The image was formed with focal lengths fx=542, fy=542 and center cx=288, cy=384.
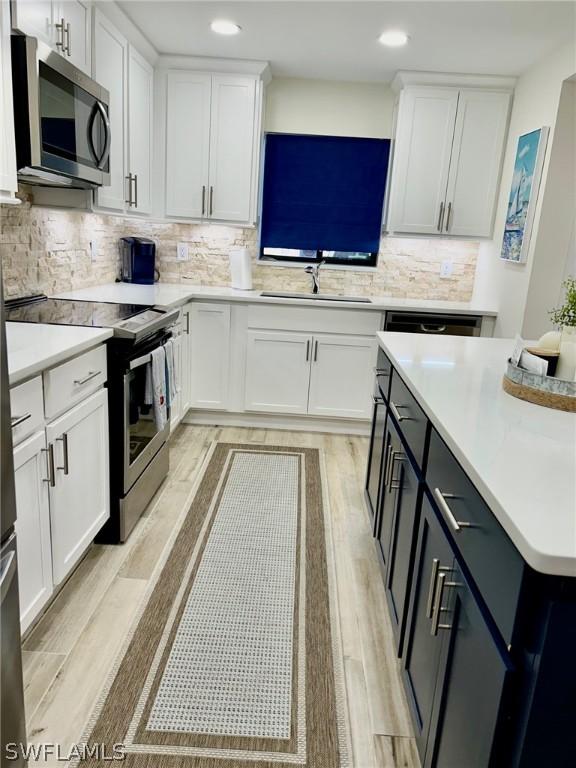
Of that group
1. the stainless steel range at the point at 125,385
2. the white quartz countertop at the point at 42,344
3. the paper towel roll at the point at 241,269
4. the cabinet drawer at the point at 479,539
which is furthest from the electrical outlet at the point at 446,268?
the cabinet drawer at the point at 479,539

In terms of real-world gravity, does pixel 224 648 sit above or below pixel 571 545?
below

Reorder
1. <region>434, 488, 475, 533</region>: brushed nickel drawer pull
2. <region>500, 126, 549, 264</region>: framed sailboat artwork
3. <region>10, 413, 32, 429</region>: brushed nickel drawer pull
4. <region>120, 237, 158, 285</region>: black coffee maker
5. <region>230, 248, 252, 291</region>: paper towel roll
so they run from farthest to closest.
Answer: <region>230, 248, 252, 291</region>: paper towel roll, <region>120, 237, 158, 285</region>: black coffee maker, <region>500, 126, 549, 264</region>: framed sailboat artwork, <region>10, 413, 32, 429</region>: brushed nickel drawer pull, <region>434, 488, 475, 533</region>: brushed nickel drawer pull

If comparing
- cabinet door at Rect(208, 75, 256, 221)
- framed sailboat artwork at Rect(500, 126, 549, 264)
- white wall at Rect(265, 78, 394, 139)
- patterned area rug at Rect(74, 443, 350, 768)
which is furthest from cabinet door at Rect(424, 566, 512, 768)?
white wall at Rect(265, 78, 394, 139)

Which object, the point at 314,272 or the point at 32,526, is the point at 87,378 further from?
the point at 314,272

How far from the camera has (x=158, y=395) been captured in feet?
8.43

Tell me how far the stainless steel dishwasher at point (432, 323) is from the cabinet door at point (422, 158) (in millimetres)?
628

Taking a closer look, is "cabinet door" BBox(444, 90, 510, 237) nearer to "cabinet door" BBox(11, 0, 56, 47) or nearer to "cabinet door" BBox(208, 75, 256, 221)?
"cabinet door" BBox(208, 75, 256, 221)

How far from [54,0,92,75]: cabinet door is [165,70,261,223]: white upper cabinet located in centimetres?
114

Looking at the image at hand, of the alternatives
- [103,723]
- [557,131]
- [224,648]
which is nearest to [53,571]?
[103,723]

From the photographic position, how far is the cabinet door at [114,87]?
2712mm

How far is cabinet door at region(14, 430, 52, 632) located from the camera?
155cm

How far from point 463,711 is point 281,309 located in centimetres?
294

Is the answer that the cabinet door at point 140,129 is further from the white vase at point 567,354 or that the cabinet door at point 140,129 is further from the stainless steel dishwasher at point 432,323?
the white vase at point 567,354

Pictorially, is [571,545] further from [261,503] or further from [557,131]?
[557,131]
